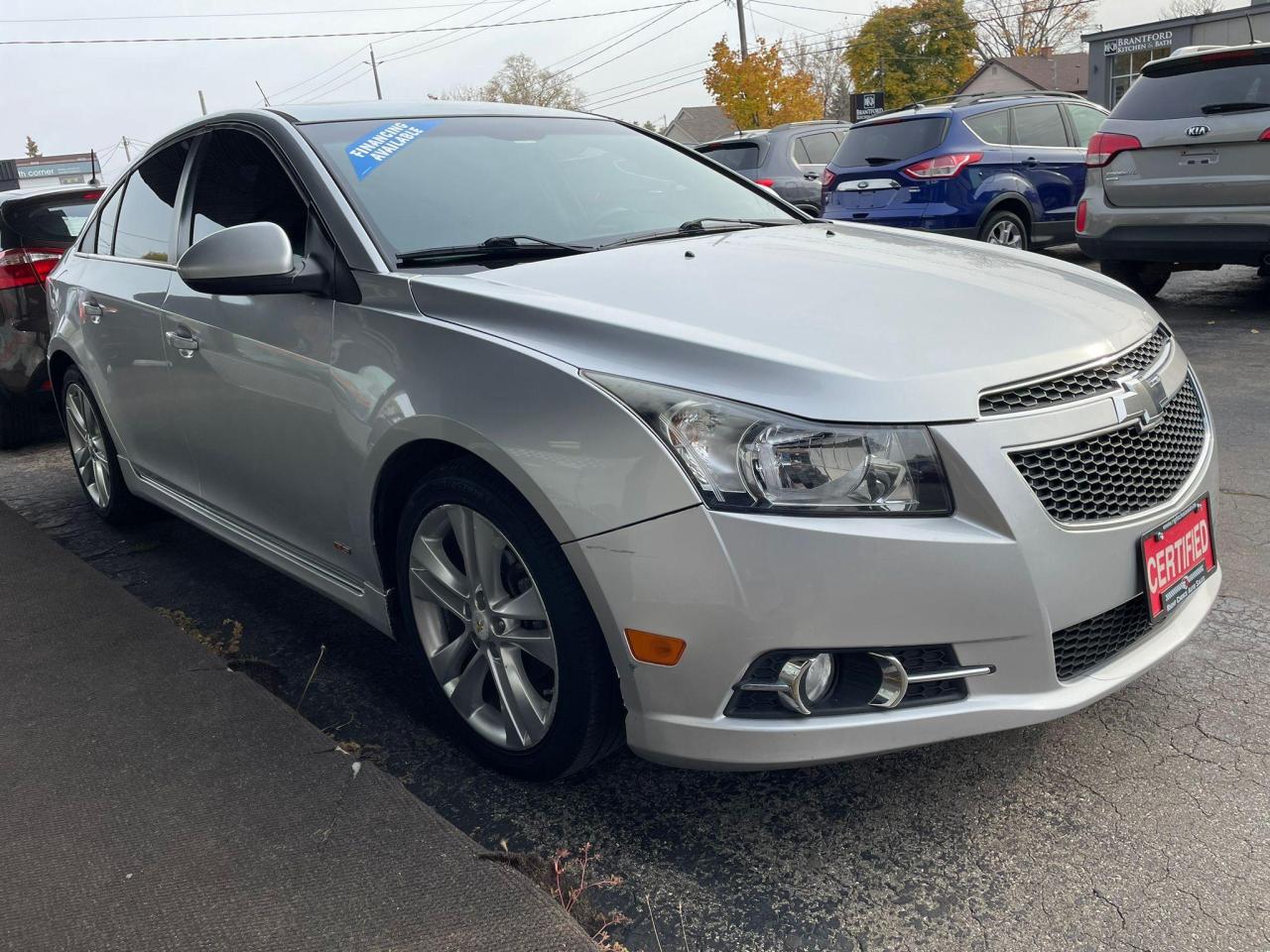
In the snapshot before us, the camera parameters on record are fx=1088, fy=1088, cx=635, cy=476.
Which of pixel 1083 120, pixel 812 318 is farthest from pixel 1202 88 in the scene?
pixel 812 318

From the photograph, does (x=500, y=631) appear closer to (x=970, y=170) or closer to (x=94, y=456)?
(x=94, y=456)

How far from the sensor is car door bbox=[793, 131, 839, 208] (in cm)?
1230

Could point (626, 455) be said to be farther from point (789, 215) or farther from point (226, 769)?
point (789, 215)

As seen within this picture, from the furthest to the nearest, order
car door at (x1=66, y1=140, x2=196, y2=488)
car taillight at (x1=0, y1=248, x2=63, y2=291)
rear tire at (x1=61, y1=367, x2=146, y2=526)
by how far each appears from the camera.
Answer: car taillight at (x1=0, y1=248, x2=63, y2=291) < rear tire at (x1=61, y1=367, x2=146, y2=526) < car door at (x1=66, y1=140, x2=196, y2=488)

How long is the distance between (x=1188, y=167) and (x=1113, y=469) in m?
5.74

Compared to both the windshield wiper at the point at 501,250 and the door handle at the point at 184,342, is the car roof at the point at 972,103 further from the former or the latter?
the door handle at the point at 184,342

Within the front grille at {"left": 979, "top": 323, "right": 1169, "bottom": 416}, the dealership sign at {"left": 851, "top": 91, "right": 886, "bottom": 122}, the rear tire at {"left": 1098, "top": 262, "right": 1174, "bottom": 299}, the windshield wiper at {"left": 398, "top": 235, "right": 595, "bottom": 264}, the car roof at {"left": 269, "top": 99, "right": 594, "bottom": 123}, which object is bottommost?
the rear tire at {"left": 1098, "top": 262, "right": 1174, "bottom": 299}

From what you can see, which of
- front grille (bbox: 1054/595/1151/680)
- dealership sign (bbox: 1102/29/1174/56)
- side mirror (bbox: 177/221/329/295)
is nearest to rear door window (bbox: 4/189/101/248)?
side mirror (bbox: 177/221/329/295)

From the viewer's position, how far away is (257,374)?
3023 millimetres

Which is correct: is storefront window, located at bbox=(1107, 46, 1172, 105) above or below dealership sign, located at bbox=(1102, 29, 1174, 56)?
below

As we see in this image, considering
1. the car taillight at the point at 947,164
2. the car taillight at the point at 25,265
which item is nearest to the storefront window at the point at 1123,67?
the car taillight at the point at 947,164

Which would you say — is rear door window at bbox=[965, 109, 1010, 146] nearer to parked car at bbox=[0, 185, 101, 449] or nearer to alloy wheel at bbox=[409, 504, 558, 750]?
parked car at bbox=[0, 185, 101, 449]

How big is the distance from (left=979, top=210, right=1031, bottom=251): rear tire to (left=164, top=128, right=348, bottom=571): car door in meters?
7.67

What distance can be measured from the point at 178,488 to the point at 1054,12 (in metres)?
73.1
